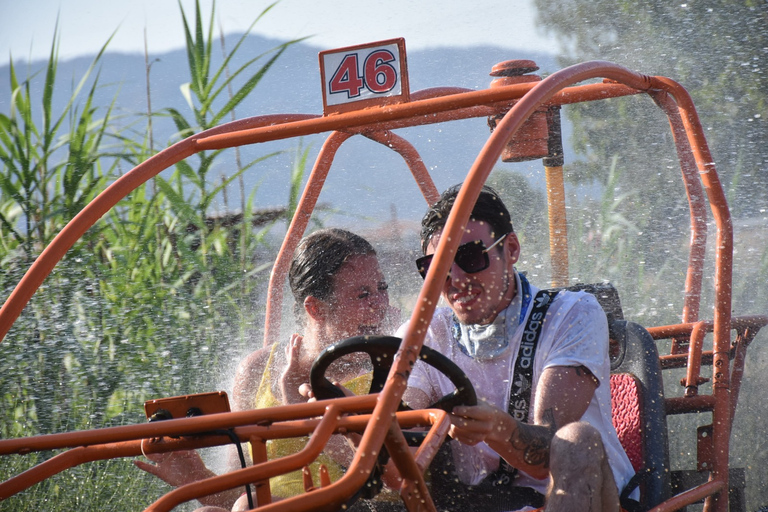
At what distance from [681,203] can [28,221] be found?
5.22 metres

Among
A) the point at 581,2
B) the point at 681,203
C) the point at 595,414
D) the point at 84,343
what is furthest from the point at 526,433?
the point at 581,2

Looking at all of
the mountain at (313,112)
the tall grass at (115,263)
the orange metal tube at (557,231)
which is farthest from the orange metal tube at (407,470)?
the mountain at (313,112)

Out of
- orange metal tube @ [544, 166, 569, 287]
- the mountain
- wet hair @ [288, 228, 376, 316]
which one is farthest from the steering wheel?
the mountain

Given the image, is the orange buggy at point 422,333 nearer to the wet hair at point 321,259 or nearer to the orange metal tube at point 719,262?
the orange metal tube at point 719,262

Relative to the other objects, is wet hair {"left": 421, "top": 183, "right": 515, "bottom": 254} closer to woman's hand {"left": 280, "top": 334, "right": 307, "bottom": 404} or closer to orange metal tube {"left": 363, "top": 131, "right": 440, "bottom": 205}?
woman's hand {"left": 280, "top": 334, "right": 307, "bottom": 404}

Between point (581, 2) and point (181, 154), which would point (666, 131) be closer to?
point (581, 2)

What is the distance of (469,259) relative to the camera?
2047 millimetres

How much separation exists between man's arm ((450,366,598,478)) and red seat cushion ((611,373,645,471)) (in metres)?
0.30

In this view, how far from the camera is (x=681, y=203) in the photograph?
292 inches

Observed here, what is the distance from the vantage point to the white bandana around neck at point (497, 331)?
2.16 metres

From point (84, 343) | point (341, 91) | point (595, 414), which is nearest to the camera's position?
point (595, 414)

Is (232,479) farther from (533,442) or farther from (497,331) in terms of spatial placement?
(497,331)

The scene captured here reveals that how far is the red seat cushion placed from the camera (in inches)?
87.9

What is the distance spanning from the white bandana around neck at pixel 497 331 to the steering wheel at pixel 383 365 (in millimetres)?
555
